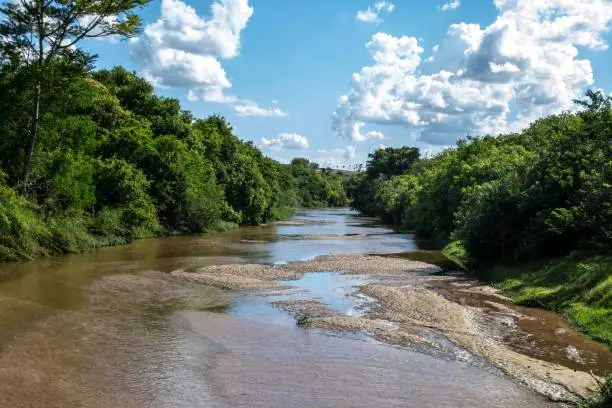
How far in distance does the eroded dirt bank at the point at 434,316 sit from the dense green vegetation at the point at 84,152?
42.8 feet

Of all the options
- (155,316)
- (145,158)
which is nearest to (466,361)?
(155,316)

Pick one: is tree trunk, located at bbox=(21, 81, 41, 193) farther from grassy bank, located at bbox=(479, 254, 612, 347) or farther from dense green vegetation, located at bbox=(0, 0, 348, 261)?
grassy bank, located at bbox=(479, 254, 612, 347)

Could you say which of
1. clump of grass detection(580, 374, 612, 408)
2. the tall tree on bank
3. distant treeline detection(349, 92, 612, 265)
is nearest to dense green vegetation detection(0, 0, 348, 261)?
the tall tree on bank

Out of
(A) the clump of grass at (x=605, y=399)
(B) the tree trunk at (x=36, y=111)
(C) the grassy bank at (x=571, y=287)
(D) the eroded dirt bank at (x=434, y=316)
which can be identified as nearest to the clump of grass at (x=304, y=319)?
(D) the eroded dirt bank at (x=434, y=316)

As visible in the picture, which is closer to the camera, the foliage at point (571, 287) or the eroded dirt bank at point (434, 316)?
the eroded dirt bank at point (434, 316)

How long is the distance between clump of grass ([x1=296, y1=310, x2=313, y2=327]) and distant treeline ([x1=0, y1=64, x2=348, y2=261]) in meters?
19.2

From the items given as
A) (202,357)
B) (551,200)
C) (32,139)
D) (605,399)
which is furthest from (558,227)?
(32,139)

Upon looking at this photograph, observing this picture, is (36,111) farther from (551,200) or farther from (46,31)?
(551,200)

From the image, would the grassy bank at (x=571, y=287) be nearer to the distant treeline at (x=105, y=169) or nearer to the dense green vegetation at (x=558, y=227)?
the dense green vegetation at (x=558, y=227)

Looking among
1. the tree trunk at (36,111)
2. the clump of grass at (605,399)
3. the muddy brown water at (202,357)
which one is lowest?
the muddy brown water at (202,357)

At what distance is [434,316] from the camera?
74.4 feet

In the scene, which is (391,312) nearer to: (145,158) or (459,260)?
(459,260)

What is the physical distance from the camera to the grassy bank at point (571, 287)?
68.0 ft

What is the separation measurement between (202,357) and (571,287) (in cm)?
1648
